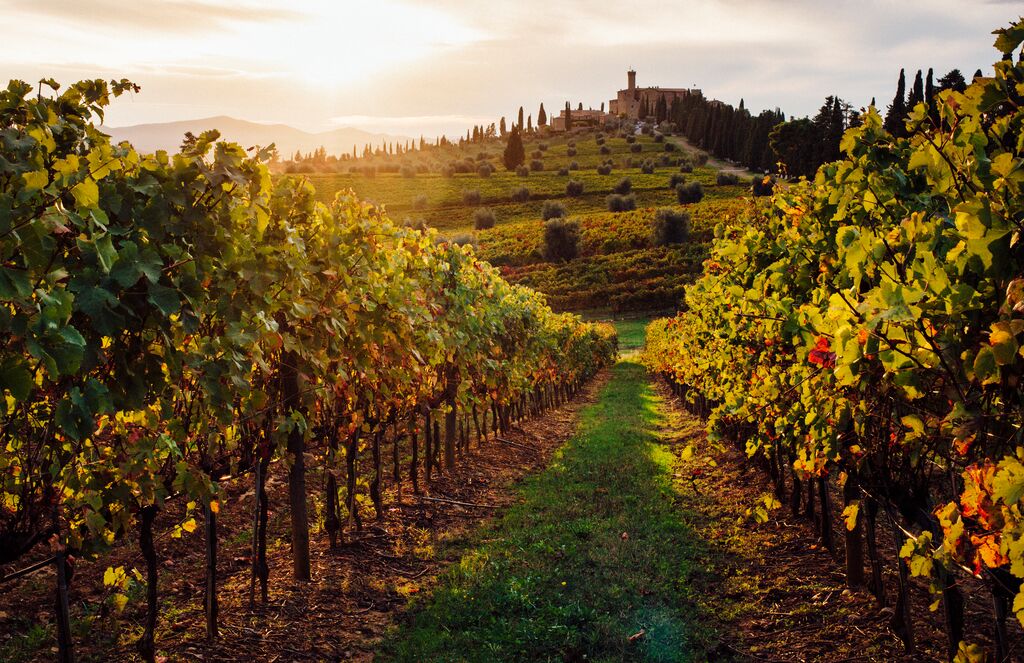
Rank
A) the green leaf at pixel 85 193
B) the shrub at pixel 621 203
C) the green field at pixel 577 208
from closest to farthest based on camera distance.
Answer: the green leaf at pixel 85 193 < the green field at pixel 577 208 < the shrub at pixel 621 203

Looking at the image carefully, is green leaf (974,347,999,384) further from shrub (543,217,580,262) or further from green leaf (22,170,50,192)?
shrub (543,217,580,262)

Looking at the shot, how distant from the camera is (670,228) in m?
76.3

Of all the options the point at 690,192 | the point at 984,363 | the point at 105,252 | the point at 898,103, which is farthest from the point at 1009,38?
the point at 690,192

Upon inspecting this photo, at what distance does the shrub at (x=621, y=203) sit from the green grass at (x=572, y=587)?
90689mm

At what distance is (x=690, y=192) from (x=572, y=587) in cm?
9512

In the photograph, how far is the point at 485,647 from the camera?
595 centimetres

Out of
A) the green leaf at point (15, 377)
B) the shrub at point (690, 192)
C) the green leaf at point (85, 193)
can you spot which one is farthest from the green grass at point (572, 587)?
the shrub at point (690, 192)

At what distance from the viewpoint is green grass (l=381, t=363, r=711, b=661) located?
19.7 ft

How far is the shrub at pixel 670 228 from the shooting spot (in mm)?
75938

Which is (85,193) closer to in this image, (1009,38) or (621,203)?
(1009,38)

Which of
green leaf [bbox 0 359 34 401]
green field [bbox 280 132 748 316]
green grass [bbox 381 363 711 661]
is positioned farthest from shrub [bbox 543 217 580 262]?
green leaf [bbox 0 359 34 401]

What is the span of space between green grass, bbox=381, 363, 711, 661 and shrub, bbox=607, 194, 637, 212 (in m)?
90.7

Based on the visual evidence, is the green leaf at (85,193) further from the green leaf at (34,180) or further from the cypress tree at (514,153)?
the cypress tree at (514,153)

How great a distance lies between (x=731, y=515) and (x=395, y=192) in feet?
332
